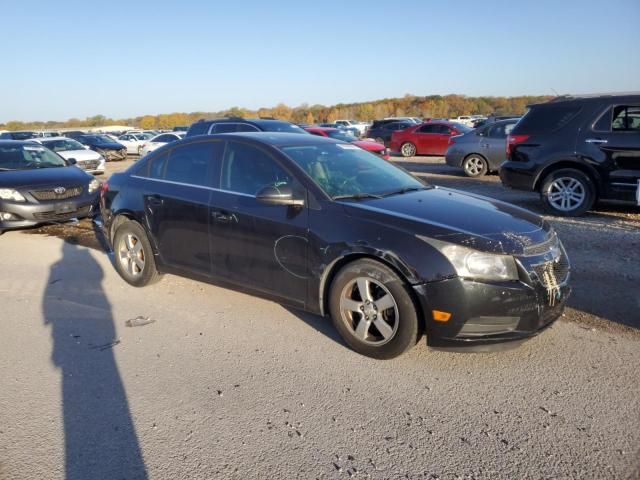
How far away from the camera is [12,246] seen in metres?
7.72

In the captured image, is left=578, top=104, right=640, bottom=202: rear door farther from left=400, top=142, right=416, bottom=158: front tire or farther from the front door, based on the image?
left=400, top=142, right=416, bottom=158: front tire

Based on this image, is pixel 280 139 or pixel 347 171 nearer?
pixel 347 171

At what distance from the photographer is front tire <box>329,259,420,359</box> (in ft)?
11.5

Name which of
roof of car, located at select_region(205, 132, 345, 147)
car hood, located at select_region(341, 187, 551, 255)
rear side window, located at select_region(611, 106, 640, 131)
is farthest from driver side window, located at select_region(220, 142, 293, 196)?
rear side window, located at select_region(611, 106, 640, 131)

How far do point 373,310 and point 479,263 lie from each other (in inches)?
31.7

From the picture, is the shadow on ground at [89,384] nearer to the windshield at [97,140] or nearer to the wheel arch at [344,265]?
the wheel arch at [344,265]

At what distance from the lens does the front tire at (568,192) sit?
7910mm

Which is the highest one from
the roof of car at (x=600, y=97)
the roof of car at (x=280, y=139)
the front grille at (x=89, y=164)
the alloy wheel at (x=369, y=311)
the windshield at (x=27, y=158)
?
the roof of car at (x=600, y=97)

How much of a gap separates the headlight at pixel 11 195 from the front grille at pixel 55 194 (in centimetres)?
19

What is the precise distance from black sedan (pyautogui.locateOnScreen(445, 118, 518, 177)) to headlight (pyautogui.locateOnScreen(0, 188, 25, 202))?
10.6 meters

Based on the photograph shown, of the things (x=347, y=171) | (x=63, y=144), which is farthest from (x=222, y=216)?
A: (x=63, y=144)

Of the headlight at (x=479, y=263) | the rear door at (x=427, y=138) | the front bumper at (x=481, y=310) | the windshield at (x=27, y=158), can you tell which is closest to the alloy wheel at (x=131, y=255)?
the front bumper at (x=481, y=310)

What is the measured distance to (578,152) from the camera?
7.87 metres

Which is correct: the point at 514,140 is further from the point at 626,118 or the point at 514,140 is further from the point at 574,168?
the point at 626,118
